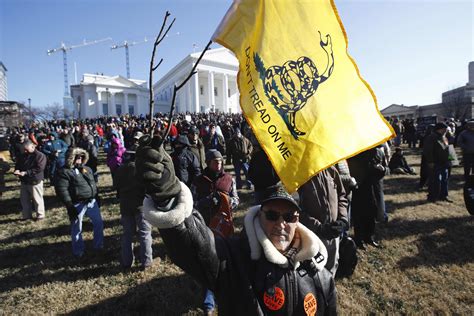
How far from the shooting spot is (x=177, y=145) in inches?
240

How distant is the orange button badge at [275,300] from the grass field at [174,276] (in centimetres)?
253

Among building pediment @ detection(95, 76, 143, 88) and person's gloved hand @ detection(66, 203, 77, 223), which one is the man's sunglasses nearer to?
person's gloved hand @ detection(66, 203, 77, 223)

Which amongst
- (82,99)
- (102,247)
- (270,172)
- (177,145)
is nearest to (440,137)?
(270,172)

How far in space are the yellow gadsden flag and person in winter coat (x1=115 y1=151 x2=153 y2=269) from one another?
10.4ft

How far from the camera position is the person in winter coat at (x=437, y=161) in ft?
24.2

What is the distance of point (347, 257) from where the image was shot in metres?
4.26

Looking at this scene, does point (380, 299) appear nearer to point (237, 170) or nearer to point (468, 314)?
point (468, 314)

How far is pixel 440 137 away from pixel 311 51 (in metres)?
7.01

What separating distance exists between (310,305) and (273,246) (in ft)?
1.53

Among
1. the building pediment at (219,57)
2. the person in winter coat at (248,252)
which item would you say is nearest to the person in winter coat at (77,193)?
the person in winter coat at (248,252)

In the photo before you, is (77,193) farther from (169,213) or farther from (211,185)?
(169,213)

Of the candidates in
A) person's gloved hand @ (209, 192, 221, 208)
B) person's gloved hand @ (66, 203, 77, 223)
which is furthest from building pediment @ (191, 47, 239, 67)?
person's gloved hand @ (209, 192, 221, 208)

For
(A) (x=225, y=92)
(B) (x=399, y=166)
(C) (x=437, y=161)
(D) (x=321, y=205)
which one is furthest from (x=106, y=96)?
(D) (x=321, y=205)

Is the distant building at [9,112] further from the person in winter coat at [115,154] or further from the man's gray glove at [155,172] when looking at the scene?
the man's gray glove at [155,172]
